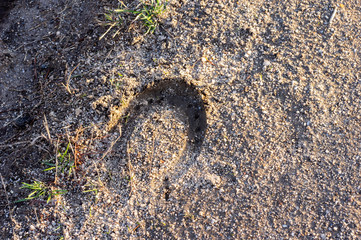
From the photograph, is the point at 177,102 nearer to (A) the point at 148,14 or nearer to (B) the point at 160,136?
(B) the point at 160,136

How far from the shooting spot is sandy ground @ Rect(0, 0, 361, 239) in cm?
187

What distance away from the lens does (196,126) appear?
207 cm

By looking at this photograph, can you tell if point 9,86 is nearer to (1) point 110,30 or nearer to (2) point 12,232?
(1) point 110,30

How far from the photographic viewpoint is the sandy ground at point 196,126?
187cm

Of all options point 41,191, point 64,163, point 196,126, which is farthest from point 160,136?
point 41,191

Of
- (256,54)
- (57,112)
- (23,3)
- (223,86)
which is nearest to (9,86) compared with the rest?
(57,112)

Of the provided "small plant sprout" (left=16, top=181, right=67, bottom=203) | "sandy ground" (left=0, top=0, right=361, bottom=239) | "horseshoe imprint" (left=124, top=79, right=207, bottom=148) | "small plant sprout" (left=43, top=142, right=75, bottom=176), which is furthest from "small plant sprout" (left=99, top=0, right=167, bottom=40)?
"small plant sprout" (left=16, top=181, right=67, bottom=203)

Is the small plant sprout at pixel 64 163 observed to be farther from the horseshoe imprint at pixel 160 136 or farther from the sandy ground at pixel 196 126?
the horseshoe imprint at pixel 160 136

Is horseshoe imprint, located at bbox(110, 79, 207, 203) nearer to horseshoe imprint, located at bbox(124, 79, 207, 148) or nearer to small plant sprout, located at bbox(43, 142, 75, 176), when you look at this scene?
horseshoe imprint, located at bbox(124, 79, 207, 148)

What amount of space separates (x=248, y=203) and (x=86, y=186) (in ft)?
3.24

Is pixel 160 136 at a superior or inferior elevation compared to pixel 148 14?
inferior

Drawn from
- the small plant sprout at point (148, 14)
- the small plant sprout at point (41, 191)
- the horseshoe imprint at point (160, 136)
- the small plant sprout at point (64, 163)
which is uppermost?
the small plant sprout at point (148, 14)

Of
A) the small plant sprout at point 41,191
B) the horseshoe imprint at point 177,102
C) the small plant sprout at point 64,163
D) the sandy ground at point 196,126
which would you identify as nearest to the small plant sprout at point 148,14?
the sandy ground at point 196,126

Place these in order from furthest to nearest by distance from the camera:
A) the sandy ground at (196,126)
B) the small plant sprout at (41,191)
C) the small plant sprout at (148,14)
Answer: the small plant sprout at (148,14)
the small plant sprout at (41,191)
the sandy ground at (196,126)
